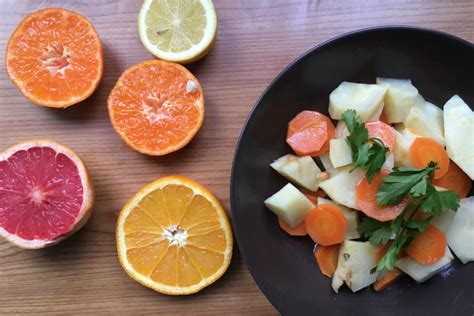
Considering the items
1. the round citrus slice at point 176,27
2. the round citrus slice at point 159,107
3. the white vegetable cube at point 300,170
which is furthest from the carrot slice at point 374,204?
the round citrus slice at point 176,27

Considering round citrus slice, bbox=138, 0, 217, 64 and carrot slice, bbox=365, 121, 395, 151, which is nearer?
carrot slice, bbox=365, 121, 395, 151

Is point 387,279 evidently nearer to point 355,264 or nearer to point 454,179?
point 355,264

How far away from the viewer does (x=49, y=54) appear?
151 cm

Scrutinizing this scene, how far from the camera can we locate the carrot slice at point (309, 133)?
57.0 inches

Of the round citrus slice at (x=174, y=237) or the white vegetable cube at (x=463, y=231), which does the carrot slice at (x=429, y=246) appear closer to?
the white vegetable cube at (x=463, y=231)

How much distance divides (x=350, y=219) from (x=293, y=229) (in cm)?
16

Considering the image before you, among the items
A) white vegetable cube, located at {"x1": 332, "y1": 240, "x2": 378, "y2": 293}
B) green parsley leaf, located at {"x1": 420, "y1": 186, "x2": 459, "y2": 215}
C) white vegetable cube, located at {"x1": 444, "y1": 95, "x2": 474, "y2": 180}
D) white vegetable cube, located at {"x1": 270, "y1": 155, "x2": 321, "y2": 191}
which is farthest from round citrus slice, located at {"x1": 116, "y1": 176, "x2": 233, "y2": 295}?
white vegetable cube, located at {"x1": 444, "y1": 95, "x2": 474, "y2": 180}

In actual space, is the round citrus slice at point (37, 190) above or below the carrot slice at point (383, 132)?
below

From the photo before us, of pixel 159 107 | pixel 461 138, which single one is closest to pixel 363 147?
pixel 461 138

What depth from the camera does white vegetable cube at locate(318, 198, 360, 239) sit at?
1.42 m

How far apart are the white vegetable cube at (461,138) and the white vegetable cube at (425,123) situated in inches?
0.9

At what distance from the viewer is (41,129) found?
62.2 inches

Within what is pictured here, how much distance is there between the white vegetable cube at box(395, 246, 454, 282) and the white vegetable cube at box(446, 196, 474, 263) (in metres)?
0.03

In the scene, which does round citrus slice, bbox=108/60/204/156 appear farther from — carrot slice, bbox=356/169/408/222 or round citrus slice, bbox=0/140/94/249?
carrot slice, bbox=356/169/408/222
